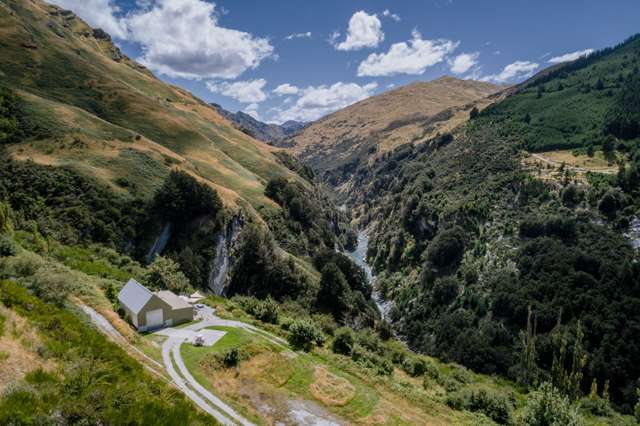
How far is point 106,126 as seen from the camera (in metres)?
66.8

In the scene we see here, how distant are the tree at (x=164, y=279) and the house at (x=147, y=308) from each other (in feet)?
26.1

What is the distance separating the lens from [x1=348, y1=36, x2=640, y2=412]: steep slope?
44.9 meters

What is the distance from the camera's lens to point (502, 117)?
379 ft

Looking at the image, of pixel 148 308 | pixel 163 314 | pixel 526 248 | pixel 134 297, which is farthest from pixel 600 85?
pixel 134 297

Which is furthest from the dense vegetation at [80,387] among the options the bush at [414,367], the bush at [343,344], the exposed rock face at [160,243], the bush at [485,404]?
the exposed rock face at [160,243]

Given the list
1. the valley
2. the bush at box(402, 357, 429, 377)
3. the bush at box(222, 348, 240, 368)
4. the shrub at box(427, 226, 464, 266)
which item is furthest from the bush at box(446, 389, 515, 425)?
the shrub at box(427, 226, 464, 266)

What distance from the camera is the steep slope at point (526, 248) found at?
4488 centimetres

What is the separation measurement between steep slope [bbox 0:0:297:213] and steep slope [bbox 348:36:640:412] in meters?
35.0

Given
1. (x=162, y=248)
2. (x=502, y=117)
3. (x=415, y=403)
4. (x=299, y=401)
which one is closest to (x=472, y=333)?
(x=415, y=403)

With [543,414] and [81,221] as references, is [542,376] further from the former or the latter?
[81,221]

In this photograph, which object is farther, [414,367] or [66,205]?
[66,205]

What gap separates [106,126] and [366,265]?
65.6m

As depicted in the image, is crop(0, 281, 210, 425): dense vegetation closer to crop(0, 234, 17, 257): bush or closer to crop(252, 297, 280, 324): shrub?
crop(0, 234, 17, 257): bush

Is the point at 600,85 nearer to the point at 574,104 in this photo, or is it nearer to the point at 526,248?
the point at 574,104
